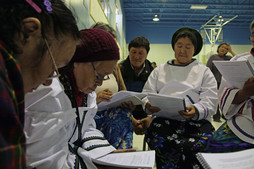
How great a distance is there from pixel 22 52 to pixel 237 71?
4.29 ft

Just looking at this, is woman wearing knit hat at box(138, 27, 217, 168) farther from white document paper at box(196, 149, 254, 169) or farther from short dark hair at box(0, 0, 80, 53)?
short dark hair at box(0, 0, 80, 53)

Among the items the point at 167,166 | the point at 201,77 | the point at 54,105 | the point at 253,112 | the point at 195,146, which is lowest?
the point at 167,166

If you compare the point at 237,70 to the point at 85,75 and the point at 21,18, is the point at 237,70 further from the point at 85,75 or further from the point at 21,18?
the point at 21,18

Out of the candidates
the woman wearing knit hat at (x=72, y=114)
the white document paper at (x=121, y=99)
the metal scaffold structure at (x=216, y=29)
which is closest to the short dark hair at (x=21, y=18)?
the woman wearing knit hat at (x=72, y=114)

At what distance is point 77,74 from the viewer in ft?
3.57

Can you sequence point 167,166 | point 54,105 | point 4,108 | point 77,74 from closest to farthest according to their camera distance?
point 4,108 → point 54,105 → point 77,74 → point 167,166

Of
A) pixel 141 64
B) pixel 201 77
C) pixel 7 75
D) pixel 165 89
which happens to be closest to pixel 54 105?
pixel 7 75

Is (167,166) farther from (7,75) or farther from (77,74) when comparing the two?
(7,75)

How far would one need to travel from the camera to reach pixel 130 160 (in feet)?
Answer: 2.83

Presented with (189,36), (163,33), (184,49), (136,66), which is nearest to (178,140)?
(184,49)

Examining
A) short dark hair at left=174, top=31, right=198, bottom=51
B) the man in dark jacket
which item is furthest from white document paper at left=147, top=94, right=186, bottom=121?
the man in dark jacket

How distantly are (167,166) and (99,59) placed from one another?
0.89 metres

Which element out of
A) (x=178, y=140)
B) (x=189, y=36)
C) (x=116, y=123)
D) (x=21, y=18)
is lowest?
(x=178, y=140)

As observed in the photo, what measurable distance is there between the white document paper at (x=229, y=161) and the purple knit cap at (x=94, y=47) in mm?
687
